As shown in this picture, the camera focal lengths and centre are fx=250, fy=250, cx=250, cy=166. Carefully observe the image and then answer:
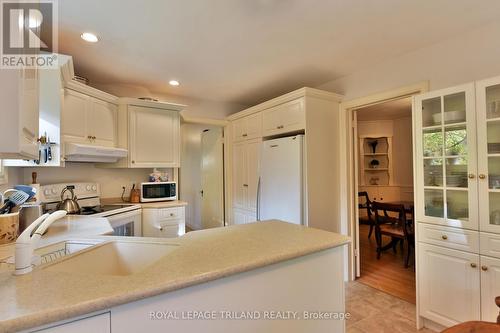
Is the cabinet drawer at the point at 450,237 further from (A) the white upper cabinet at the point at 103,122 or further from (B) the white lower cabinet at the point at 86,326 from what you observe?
(A) the white upper cabinet at the point at 103,122

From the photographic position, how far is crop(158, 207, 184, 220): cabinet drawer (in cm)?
298

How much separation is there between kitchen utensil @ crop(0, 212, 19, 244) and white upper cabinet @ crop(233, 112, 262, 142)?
8.46 feet

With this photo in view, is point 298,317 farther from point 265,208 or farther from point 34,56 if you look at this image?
point 265,208

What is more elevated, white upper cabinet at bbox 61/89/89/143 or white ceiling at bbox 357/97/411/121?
white ceiling at bbox 357/97/411/121

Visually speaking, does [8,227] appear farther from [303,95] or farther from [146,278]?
[303,95]

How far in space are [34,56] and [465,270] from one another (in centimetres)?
281

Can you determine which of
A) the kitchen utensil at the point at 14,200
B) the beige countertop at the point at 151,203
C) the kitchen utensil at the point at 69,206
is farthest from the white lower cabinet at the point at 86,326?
the beige countertop at the point at 151,203

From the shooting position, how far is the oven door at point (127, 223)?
2.53 metres

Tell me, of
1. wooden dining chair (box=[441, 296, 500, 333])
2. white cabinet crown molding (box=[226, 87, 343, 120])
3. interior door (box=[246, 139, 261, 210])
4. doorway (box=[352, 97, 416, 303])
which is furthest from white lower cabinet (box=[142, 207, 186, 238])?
doorway (box=[352, 97, 416, 303])

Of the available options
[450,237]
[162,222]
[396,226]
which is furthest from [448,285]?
[162,222]

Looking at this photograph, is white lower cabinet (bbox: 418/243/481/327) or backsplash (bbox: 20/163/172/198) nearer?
white lower cabinet (bbox: 418/243/481/327)

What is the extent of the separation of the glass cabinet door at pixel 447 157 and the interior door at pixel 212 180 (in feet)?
9.32

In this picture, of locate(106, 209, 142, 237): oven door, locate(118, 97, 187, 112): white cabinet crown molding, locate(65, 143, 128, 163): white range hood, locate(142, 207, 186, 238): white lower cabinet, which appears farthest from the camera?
locate(118, 97, 187, 112): white cabinet crown molding

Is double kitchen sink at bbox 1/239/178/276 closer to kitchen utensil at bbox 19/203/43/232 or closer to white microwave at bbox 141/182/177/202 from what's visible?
kitchen utensil at bbox 19/203/43/232
